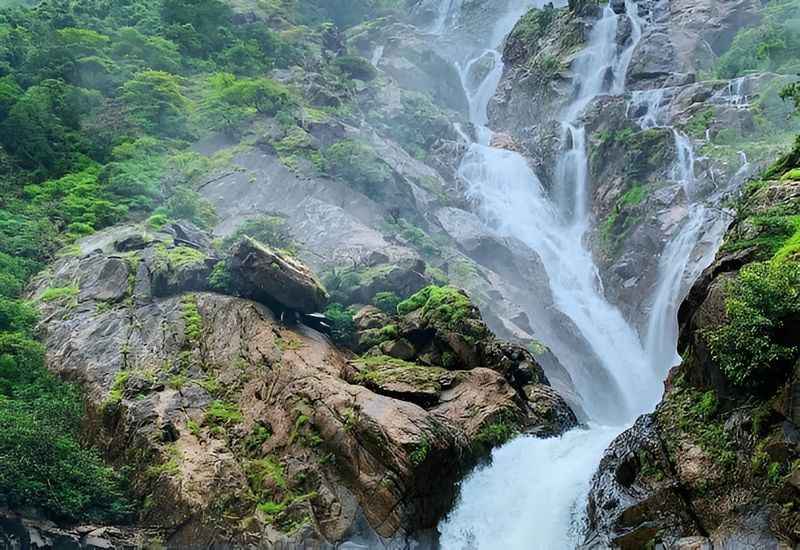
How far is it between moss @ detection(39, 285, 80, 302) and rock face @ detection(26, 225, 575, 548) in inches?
5.2

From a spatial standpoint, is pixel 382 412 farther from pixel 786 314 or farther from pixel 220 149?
pixel 220 149

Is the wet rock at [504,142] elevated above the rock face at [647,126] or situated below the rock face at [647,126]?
below

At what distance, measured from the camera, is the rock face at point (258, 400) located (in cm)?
1600

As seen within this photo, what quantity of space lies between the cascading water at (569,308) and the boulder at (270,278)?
8.60 metres

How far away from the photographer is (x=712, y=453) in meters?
13.6

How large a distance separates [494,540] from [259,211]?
826 inches

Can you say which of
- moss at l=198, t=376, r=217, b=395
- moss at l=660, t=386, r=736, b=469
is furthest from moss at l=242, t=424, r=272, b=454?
moss at l=660, t=386, r=736, b=469

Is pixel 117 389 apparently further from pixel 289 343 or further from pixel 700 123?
pixel 700 123

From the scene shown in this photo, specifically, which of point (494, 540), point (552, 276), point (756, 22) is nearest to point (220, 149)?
point (552, 276)

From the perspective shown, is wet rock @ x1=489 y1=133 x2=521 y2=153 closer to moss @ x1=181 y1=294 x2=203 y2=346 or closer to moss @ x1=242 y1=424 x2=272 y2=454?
moss @ x1=181 y1=294 x2=203 y2=346

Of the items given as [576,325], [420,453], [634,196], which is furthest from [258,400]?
[634,196]

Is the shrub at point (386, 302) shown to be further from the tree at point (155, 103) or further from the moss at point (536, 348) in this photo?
the tree at point (155, 103)

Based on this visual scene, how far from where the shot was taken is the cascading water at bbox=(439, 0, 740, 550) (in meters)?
16.8

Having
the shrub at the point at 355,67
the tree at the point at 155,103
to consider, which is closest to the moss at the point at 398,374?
the tree at the point at 155,103
